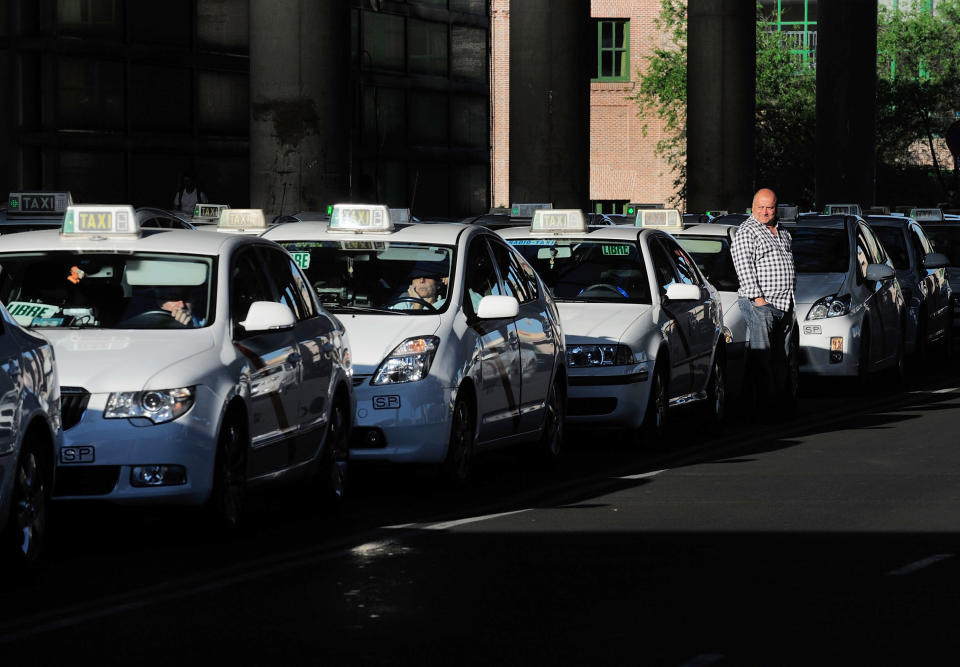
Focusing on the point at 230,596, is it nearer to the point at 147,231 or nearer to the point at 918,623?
the point at 918,623

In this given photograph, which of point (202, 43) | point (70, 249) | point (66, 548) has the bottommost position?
point (66, 548)

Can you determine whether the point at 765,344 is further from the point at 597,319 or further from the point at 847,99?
the point at 847,99

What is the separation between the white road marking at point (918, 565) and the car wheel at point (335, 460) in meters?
3.32

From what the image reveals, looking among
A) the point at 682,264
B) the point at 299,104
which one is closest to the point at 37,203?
the point at 682,264

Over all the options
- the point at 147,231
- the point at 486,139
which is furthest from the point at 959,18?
the point at 147,231

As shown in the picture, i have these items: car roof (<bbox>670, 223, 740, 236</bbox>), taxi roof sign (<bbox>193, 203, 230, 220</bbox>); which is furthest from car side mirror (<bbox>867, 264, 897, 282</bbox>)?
taxi roof sign (<bbox>193, 203, 230, 220</bbox>)

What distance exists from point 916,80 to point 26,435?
5803 centimetres

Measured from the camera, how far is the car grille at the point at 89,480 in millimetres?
9281

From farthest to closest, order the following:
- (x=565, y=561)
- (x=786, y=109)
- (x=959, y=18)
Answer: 1. (x=959, y=18)
2. (x=786, y=109)
3. (x=565, y=561)

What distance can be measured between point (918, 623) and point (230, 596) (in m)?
2.64

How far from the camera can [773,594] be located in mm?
8297

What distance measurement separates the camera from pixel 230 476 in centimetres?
983

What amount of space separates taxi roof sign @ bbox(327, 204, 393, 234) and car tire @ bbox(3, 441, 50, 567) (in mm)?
4661

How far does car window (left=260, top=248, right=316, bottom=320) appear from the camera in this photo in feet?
36.3
